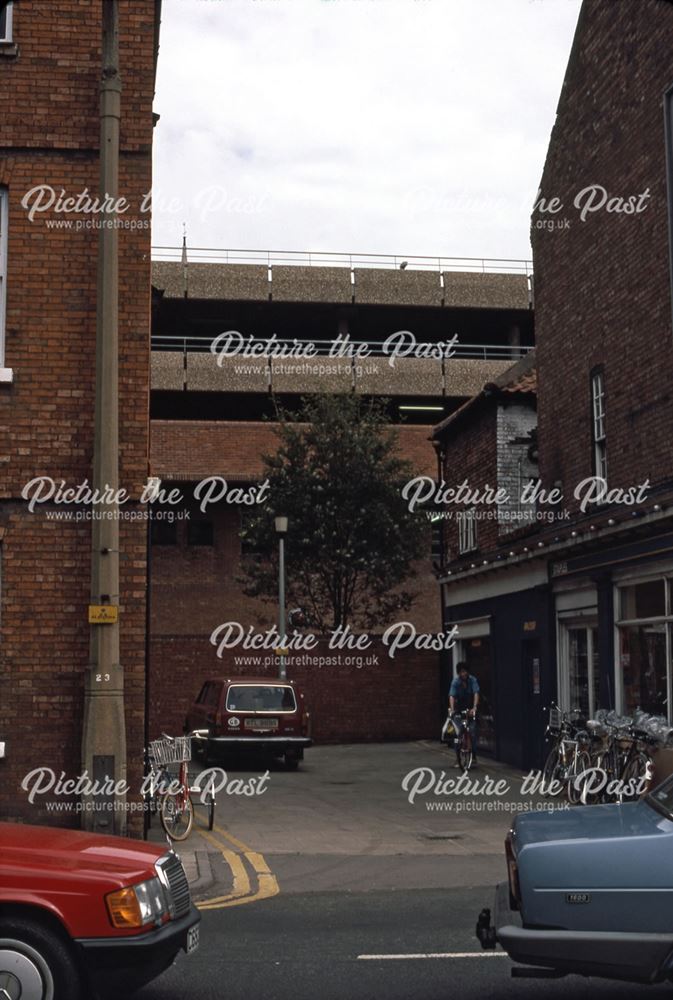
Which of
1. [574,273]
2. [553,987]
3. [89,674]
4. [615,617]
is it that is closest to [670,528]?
[615,617]

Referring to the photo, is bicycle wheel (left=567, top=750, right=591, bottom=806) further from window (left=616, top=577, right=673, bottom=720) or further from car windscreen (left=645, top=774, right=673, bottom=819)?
car windscreen (left=645, top=774, right=673, bottom=819)

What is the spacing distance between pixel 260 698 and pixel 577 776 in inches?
335

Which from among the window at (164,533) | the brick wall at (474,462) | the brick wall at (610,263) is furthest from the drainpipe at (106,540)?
the window at (164,533)

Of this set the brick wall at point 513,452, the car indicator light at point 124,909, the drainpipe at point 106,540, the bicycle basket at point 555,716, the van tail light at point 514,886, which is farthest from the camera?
the brick wall at point 513,452

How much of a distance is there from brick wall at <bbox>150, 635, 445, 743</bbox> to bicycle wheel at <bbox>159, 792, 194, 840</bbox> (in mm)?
16298

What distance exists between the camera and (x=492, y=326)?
167 ft

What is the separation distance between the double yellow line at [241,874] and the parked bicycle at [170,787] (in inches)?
17.1

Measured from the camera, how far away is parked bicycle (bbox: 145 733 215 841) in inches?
541

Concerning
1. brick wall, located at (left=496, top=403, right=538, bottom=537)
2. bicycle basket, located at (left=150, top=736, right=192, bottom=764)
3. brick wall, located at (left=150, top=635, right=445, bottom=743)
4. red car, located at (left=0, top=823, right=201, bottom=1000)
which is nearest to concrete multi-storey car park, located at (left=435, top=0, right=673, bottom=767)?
brick wall, located at (left=496, top=403, right=538, bottom=537)

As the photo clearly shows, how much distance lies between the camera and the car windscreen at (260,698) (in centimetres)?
2383

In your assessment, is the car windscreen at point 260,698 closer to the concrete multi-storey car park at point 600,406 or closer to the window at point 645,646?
the concrete multi-storey car park at point 600,406

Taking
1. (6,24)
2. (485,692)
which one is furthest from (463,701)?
(6,24)

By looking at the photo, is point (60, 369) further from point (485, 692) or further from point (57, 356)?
point (485, 692)

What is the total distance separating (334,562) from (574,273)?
44.0 ft
